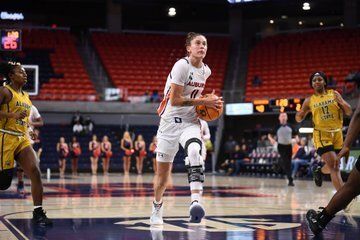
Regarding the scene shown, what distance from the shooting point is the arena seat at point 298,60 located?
32406 mm

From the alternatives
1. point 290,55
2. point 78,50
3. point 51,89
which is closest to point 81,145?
point 51,89

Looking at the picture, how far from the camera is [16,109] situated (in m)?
8.50

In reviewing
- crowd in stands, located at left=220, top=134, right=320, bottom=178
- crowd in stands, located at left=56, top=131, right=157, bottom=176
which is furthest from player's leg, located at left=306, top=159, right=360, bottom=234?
crowd in stands, located at left=56, top=131, right=157, bottom=176

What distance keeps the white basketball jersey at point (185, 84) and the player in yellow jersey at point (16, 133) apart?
1796mm

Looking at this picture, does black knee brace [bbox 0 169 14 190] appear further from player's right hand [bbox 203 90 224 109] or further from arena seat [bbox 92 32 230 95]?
arena seat [bbox 92 32 230 95]

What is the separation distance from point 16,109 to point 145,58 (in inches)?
1090

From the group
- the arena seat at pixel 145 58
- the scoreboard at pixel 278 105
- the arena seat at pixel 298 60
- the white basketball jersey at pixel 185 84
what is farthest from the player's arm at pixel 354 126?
the arena seat at pixel 145 58

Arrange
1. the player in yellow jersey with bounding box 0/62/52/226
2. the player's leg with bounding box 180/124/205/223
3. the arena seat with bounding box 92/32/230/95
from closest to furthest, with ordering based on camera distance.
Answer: the player's leg with bounding box 180/124/205/223 → the player in yellow jersey with bounding box 0/62/52/226 → the arena seat with bounding box 92/32/230/95

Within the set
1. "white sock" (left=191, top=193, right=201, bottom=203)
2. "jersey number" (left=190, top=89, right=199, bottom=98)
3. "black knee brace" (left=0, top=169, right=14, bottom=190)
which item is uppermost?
"jersey number" (left=190, top=89, right=199, bottom=98)

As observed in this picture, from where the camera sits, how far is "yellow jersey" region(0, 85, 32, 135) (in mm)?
8430

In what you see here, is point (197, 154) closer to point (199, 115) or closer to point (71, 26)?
point (199, 115)

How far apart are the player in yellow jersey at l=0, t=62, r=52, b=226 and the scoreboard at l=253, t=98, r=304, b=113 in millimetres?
20353

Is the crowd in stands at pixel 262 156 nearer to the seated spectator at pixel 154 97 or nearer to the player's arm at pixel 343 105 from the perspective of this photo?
the seated spectator at pixel 154 97

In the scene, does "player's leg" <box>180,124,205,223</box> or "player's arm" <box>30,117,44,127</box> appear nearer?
"player's leg" <box>180,124,205,223</box>
